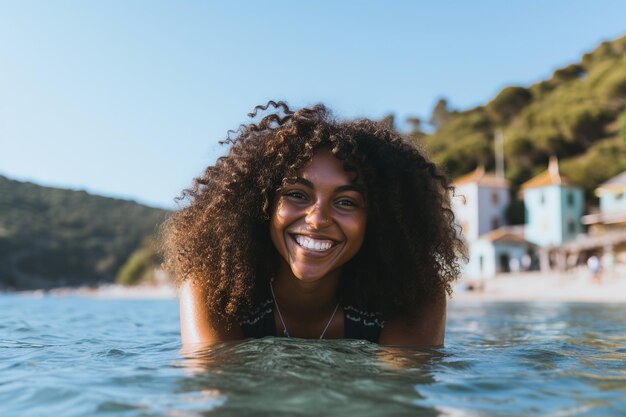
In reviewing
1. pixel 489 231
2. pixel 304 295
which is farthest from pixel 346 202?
pixel 489 231

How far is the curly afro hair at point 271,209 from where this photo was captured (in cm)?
387

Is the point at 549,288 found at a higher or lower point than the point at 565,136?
lower

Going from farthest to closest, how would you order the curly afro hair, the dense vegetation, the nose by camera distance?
the dense vegetation → the curly afro hair → the nose

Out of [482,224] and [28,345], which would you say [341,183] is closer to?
[28,345]

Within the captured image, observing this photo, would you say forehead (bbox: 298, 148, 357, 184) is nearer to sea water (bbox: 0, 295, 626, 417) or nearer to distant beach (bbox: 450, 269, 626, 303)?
sea water (bbox: 0, 295, 626, 417)

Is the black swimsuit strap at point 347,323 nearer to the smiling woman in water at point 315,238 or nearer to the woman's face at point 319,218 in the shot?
the smiling woman in water at point 315,238

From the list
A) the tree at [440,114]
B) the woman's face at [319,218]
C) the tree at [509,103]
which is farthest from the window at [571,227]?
the woman's face at [319,218]

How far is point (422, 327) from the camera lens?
166 inches

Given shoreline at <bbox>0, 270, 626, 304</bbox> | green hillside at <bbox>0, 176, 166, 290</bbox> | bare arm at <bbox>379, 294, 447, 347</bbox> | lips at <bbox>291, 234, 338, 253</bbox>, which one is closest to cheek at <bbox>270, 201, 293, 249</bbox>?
lips at <bbox>291, 234, 338, 253</bbox>

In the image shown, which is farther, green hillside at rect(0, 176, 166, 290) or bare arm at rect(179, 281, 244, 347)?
green hillside at rect(0, 176, 166, 290)

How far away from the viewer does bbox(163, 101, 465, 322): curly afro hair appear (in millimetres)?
3871

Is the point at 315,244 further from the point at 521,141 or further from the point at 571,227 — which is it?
the point at 521,141

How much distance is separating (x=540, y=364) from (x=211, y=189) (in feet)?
7.58

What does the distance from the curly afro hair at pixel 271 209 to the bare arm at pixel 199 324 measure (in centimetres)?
6
